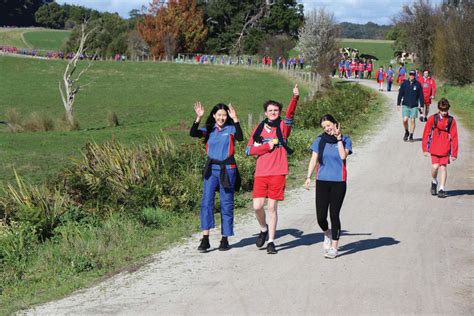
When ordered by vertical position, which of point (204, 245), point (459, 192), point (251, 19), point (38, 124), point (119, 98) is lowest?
point (119, 98)

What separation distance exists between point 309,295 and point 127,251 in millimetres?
2722

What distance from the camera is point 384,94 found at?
37062 mm

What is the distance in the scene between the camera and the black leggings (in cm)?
832

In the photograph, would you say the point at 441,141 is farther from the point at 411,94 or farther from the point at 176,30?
the point at 176,30

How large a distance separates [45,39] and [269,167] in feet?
415

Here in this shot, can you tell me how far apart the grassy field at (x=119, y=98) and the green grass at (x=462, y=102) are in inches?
323

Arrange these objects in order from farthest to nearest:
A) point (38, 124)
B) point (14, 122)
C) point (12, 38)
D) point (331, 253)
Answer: point (12, 38) < point (38, 124) < point (14, 122) < point (331, 253)

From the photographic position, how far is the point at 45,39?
422 ft

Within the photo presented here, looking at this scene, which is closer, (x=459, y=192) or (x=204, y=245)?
(x=204, y=245)

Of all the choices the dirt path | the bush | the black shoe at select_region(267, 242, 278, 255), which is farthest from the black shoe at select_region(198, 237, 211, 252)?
the bush

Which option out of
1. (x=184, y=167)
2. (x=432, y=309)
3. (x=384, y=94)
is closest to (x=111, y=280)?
(x=432, y=309)

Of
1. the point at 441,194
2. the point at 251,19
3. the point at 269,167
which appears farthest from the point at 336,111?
the point at 251,19

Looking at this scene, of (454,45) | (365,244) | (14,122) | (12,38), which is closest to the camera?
(365,244)

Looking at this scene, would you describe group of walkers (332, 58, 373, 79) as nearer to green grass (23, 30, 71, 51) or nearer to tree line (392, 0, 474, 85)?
tree line (392, 0, 474, 85)
